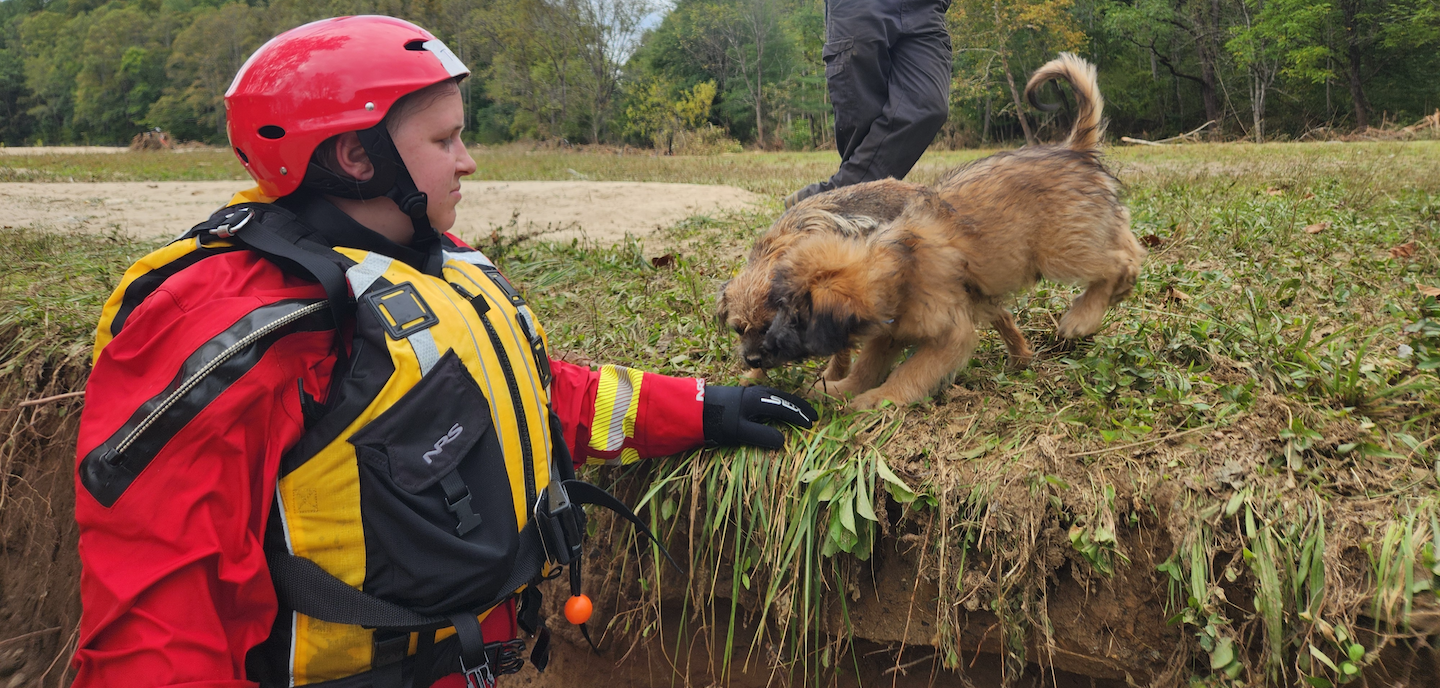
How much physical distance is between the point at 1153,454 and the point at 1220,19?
1746 inches

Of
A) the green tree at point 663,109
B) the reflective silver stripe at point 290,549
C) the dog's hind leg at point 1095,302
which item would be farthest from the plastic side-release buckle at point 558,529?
the green tree at point 663,109

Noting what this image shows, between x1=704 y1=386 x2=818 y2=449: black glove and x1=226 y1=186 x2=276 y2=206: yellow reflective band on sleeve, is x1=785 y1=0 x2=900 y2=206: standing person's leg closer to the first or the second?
x1=704 y1=386 x2=818 y2=449: black glove

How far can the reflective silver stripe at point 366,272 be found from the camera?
2031mm

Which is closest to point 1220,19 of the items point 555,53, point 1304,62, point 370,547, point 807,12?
point 1304,62

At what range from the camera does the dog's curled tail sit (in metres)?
3.91

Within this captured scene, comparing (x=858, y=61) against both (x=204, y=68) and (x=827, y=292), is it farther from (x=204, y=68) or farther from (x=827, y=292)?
(x=204, y=68)

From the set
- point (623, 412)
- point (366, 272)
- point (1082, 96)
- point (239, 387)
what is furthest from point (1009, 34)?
point (239, 387)

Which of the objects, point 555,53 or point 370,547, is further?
point 555,53

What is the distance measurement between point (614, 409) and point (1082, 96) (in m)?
2.97

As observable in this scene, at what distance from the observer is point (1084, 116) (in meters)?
4.00

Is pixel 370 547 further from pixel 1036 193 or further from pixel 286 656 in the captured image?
pixel 1036 193

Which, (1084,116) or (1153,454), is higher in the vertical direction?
(1084,116)

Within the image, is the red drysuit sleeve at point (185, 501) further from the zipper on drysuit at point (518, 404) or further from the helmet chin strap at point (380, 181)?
the zipper on drysuit at point (518, 404)

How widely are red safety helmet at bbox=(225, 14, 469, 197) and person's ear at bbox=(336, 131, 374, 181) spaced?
0.26ft
